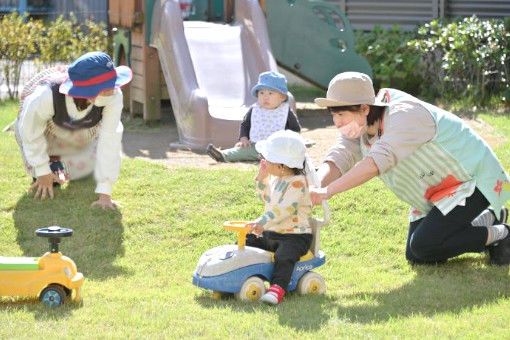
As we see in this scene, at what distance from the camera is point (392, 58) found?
41.4 feet

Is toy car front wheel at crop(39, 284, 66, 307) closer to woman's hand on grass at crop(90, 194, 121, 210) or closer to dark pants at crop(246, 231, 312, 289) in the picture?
dark pants at crop(246, 231, 312, 289)

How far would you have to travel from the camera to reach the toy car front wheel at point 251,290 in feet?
17.2

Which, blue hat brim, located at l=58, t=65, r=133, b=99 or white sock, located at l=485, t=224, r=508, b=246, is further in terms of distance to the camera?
blue hat brim, located at l=58, t=65, r=133, b=99

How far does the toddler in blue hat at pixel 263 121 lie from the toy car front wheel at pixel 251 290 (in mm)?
3376

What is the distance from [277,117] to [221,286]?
362 cm

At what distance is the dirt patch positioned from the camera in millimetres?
8797

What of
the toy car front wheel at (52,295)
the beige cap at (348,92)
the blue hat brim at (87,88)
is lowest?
the toy car front wheel at (52,295)

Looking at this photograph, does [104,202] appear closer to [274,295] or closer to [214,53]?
[274,295]

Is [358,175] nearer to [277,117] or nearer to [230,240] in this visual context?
[230,240]

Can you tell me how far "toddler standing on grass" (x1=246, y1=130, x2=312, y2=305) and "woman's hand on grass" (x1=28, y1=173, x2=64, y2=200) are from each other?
2.27m

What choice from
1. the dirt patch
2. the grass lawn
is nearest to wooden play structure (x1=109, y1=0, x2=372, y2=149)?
the dirt patch

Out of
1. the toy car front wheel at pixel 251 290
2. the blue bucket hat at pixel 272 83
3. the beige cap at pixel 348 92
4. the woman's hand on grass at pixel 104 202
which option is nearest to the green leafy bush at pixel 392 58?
the blue bucket hat at pixel 272 83

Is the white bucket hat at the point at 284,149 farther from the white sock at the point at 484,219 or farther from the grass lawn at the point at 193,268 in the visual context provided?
the white sock at the point at 484,219

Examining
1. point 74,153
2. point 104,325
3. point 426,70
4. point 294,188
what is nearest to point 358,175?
point 294,188
